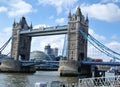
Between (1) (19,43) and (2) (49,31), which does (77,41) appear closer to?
(2) (49,31)

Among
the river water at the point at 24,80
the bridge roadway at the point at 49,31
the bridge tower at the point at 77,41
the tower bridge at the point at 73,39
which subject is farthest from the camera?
the bridge roadway at the point at 49,31

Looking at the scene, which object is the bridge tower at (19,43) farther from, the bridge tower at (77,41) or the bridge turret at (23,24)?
the bridge tower at (77,41)

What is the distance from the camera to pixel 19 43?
100750mm

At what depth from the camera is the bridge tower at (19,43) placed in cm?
10081

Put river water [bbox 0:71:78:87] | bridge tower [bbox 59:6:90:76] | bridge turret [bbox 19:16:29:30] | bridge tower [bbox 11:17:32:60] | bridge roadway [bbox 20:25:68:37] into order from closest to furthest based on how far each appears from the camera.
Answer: river water [bbox 0:71:78:87], bridge tower [bbox 59:6:90:76], bridge roadway [bbox 20:25:68:37], bridge tower [bbox 11:17:32:60], bridge turret [bbox 19:16:29:30]

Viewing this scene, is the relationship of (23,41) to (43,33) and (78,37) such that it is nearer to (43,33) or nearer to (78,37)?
(43,33)

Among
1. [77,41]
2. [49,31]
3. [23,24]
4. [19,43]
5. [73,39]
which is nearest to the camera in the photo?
[77,41]

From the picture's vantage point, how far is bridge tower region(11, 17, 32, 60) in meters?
101

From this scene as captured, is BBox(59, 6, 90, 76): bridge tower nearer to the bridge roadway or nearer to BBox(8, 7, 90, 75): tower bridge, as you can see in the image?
BBox(8, 7, 90, 75): tower bridge

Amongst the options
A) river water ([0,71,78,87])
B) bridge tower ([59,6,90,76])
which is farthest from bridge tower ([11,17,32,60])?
river water ([0,71,78,87])

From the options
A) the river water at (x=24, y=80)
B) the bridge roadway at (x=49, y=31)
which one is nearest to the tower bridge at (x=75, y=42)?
the bridge roadway at (x=49, y=31)

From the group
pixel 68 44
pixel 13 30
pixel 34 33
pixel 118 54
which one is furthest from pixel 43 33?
pixel 118 54

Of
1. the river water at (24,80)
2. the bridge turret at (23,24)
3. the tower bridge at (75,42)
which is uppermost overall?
the bridge turret at (23,24)

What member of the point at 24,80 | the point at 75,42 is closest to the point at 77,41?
the point at 75,42
